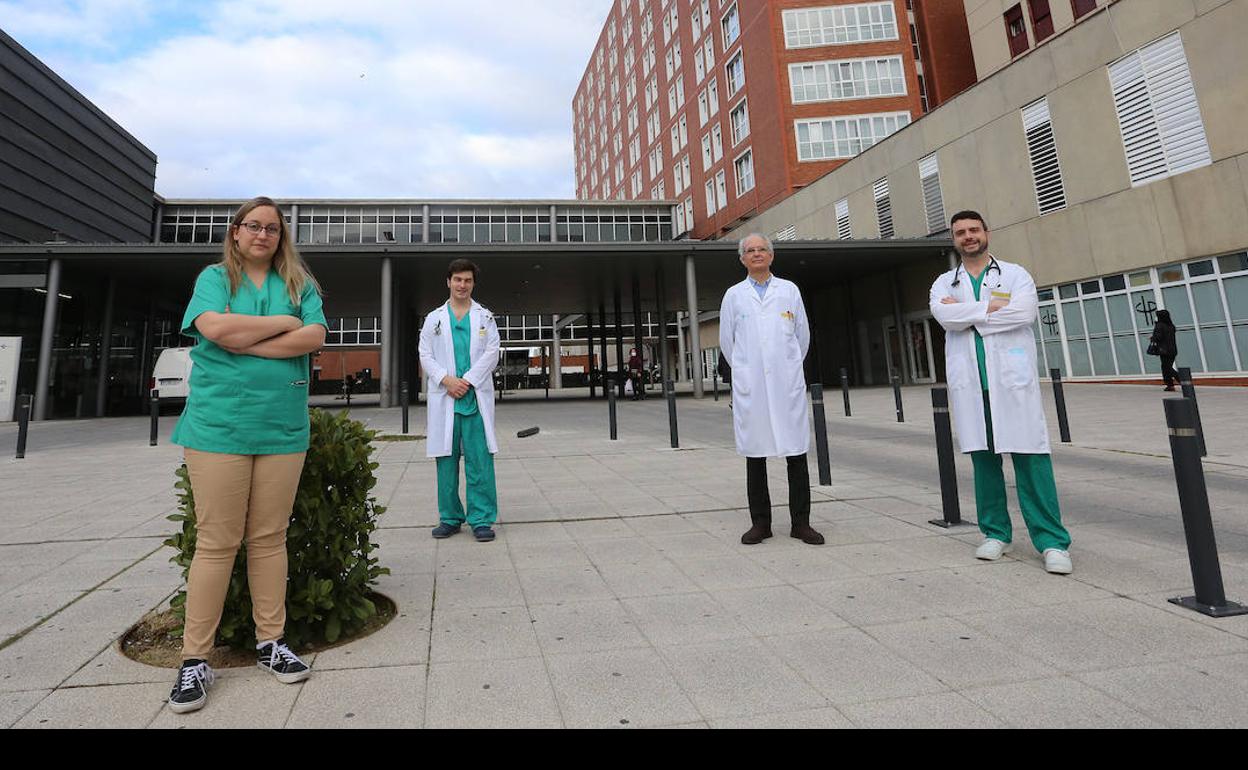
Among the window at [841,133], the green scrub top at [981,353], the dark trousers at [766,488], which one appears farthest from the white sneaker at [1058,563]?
the window at [841,133]

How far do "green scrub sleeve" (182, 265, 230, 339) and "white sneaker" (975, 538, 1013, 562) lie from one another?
161 inches

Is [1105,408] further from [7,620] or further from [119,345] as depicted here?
[119,345]

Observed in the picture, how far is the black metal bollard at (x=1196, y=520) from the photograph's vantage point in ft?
8.84

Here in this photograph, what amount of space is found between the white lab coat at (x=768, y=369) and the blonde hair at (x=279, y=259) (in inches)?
104

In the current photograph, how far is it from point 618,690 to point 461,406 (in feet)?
9.23

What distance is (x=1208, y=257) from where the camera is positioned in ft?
51.2

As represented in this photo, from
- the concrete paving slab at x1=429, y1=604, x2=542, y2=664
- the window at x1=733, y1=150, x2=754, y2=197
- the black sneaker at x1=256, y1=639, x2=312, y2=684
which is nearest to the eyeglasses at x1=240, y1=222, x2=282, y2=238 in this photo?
the black sneaker at x1=256, y1=639, x2=312, y2=684

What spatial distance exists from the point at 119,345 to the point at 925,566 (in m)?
32.7

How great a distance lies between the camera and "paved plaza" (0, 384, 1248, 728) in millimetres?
2006

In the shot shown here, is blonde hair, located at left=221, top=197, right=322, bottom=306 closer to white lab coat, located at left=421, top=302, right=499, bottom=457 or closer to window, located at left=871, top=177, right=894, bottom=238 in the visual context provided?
white lab coat, located at left=421, top=302, right=499, bottom=457

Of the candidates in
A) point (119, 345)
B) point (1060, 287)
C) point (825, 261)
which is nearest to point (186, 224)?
point (119, 345)

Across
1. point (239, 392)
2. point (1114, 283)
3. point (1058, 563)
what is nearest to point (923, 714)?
point (1058, 563)

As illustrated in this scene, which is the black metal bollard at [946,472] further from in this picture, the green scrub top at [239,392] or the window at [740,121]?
the window at [740,121]

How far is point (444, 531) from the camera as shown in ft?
14.9
